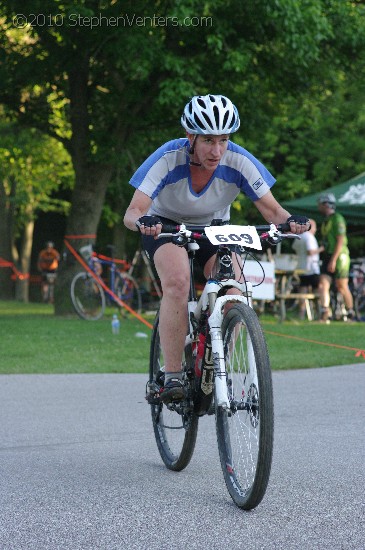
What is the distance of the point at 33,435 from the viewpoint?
759cm

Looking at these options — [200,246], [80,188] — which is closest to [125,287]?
[80,188]

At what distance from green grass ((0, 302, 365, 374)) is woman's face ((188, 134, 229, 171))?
594 centimetres

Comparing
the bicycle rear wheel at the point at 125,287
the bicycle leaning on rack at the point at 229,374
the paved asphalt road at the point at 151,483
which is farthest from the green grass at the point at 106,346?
the bicycle leaning on rack at the point at 229,374

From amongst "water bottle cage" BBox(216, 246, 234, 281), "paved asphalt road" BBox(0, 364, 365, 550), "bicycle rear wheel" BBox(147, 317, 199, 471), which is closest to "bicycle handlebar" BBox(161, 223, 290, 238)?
"water bottle cage" BBox(216, 246, 234, 281)

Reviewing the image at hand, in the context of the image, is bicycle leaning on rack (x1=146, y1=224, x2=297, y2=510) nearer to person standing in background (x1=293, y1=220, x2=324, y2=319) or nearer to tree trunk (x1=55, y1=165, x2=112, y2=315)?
person standing in background (x1=293, y1=220, x2=324, y2=319)

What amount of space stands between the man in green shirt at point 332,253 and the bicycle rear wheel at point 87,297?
3597mm

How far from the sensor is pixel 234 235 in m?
5.64

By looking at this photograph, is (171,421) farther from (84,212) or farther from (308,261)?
(84,212)

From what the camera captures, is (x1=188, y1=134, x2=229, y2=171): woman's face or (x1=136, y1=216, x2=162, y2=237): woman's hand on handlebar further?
(x1=188, y1=134, x2=229, y2=171): woman's face

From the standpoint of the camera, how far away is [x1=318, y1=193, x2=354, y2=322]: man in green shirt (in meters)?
18.8

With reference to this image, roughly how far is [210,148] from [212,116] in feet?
0.53

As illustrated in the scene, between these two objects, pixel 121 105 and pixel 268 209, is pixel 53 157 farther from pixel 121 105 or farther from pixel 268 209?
pixel 268 209

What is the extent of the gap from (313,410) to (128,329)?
357 inches

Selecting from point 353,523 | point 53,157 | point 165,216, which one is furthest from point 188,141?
point 53,157
